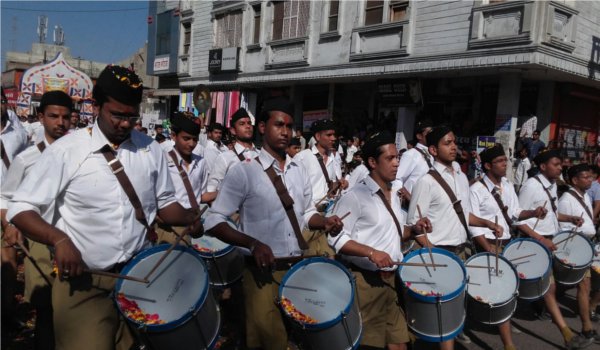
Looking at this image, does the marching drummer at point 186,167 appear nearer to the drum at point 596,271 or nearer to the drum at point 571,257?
the drum at point 571,257

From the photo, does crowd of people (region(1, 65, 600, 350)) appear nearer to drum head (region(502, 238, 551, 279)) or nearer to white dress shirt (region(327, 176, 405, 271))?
white dress shirt (region(327, 176, 405, 271))

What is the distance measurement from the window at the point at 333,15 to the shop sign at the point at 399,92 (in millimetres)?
3260

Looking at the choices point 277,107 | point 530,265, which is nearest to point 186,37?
point 530,265

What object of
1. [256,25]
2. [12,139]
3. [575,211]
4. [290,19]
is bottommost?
[575,211]

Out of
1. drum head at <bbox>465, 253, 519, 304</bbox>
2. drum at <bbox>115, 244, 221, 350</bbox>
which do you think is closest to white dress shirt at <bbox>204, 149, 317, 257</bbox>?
drum at <bbox>115, 244, 221, 350</bbox>

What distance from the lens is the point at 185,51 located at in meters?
27.4

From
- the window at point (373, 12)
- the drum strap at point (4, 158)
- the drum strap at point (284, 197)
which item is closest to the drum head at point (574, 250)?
the drum strap at point (284, 197)

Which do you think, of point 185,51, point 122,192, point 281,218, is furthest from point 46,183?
point 185,51

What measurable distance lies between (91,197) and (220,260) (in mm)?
2240

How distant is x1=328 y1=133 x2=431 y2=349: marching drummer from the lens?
3820 millimetres

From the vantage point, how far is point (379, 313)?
3836 mm

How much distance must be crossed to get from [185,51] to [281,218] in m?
25.7

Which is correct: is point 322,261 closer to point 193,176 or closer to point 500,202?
point 500,202

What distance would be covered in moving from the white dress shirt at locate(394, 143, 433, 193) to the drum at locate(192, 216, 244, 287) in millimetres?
3029
